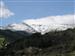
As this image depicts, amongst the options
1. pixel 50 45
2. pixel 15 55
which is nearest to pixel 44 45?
pixel 50 45

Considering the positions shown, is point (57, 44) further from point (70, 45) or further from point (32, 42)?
point (32, 42)

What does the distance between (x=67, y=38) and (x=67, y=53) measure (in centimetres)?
685

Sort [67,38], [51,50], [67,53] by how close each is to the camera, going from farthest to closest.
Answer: [67,38] → [51,50] → [67,53]

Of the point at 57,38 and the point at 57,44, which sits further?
the point at 57,38

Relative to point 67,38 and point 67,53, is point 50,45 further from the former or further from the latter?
point 67,53

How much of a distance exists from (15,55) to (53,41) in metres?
6.91

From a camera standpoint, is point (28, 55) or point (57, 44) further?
point (57, 44)

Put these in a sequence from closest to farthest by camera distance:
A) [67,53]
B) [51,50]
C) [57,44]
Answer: [67,53]
[51,50]
[57,44]

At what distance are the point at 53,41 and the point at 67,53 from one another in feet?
20.1

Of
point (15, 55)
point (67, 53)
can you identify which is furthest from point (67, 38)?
point (15, 55)

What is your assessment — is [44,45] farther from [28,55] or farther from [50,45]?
[28,55]

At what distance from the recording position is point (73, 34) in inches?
1489

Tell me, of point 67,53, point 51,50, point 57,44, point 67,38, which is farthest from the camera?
point 67,38

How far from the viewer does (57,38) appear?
37000 millimetres
